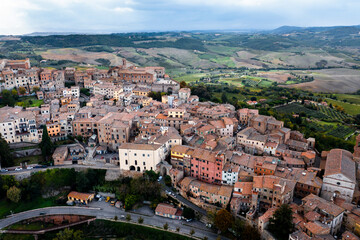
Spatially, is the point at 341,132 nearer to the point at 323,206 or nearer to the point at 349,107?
the point at 349,107

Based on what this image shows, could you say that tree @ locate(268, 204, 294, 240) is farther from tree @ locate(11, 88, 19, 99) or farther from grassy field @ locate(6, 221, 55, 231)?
tree @ locate(11, 88, 19, 99)

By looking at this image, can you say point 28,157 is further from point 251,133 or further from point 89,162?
point 251,133

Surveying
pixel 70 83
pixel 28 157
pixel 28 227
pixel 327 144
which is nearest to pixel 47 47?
pixel 70 83

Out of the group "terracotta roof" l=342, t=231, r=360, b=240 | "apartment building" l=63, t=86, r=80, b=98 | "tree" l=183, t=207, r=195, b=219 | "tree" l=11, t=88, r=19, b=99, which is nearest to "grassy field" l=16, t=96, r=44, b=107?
"tree" l=11, t=88, r=19, b=99

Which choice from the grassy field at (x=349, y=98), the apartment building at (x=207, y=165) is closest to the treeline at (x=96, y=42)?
the grassy field at (x=349, y=98)

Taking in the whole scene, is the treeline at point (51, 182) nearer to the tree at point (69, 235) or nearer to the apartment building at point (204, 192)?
the tree at point (69, 235)

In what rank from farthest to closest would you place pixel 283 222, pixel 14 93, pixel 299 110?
pixel 299 110, pixel 14 93, pixel 283 222

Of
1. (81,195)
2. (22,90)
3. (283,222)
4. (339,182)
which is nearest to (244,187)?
(283,222)
